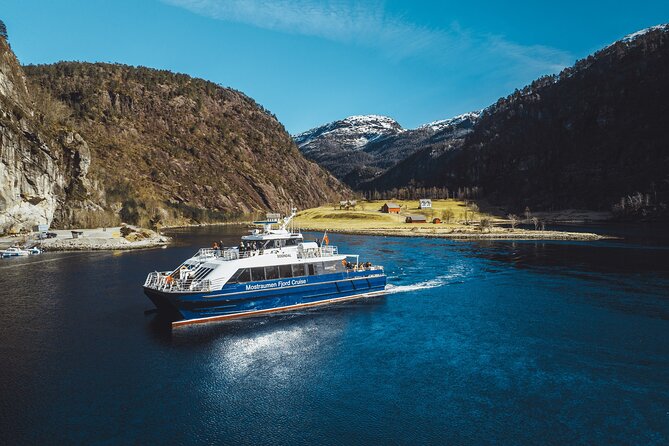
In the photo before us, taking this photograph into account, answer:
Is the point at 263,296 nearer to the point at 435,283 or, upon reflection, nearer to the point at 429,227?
the point at 435,283

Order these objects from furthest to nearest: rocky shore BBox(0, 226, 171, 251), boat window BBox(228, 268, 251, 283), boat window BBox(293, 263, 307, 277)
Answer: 1. rocky shore BBox(0, 226, 171, 251)
2. boat window BBox(293, 263, 307, 277)
3. boat window BBox(228, 268, 251, 283)

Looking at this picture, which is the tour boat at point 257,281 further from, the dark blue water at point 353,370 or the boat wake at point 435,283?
the boat wake at point 435,283

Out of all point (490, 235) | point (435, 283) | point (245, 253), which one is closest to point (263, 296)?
point (245, 253)

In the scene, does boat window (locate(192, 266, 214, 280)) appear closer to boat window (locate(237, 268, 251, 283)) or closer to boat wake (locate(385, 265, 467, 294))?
boat window (locate(237, 268, 251, 283))

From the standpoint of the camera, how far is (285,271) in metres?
44.2

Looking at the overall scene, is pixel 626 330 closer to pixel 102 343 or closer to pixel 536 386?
pixel 536 386

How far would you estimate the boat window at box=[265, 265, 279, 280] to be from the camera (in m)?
43.0

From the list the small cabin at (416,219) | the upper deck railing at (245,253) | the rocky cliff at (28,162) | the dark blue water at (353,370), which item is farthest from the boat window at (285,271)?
the small cabin at (416,219)

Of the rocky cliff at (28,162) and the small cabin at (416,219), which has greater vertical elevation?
the rocky cliff at (28,162)

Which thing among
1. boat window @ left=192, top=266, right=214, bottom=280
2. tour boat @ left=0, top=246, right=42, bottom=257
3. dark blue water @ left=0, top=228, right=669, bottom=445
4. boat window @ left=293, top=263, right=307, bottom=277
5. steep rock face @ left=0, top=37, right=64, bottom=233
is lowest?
dark blue water @ left=0, top=228, right=669, bottom=445

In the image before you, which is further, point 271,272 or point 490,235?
point 490,235

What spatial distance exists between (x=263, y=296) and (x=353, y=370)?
15.4 m

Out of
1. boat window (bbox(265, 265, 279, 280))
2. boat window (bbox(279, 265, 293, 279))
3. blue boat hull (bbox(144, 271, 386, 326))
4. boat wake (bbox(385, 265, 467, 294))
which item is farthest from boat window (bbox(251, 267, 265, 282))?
boat wake (bbox(385, 265, 467, 294))

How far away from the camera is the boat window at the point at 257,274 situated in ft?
138
